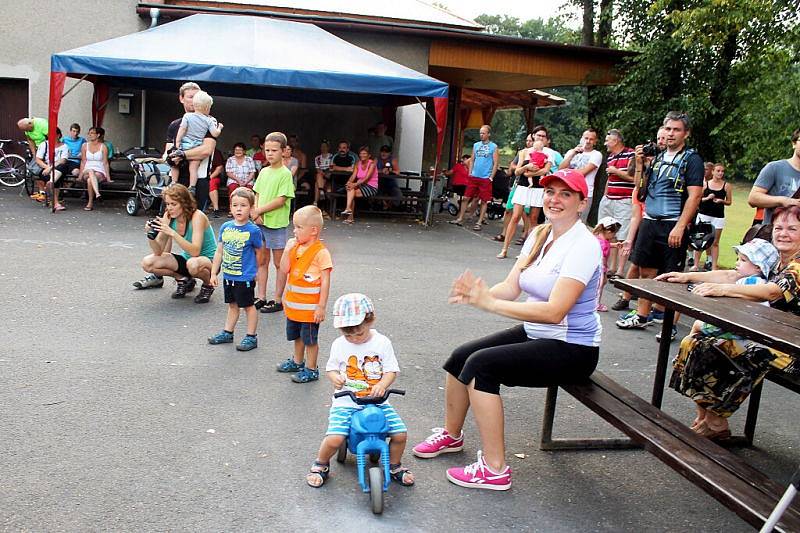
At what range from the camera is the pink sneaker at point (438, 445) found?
4.15 meters

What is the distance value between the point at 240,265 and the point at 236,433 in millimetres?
1870

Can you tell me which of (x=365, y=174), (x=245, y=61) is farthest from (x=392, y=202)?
(x=245, y=61)

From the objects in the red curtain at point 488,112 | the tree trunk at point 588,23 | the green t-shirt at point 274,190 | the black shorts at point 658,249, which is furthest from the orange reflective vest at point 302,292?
the red curtain at point 488,112

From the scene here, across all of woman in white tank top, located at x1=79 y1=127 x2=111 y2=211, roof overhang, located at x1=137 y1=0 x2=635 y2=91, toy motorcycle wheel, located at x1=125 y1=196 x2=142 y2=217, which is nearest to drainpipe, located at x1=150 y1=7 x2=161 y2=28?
roof overhang, located at x1=137 y1=0 x2=635 y2=91

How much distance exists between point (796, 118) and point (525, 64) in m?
5.67

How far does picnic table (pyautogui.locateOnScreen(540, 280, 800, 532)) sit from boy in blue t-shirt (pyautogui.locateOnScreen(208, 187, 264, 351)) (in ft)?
8.62

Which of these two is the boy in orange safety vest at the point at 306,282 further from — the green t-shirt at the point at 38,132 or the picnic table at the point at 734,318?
the green t-shirt at the point at 38,132

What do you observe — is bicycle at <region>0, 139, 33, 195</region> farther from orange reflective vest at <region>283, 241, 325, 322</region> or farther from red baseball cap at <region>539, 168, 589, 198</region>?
red baseball cap at <region>539, 168, 589, 198</region>

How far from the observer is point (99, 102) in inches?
618

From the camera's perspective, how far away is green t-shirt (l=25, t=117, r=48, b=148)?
47.4ft

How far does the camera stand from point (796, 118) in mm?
12914

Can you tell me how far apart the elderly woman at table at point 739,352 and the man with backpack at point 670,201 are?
2273 mm

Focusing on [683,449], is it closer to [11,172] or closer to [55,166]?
[55,166]

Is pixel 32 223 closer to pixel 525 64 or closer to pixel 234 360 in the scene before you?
pixel 234 360
